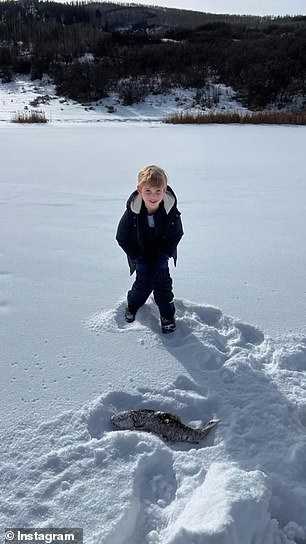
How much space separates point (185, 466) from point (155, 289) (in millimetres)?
1110

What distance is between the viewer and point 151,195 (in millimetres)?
2418

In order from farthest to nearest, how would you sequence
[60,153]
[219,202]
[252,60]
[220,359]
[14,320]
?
[252,60] < [60,153] < [219,202] < [14,320] < [220,359]

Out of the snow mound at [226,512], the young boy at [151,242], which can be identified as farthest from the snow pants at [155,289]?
the snow mound at [226,512]

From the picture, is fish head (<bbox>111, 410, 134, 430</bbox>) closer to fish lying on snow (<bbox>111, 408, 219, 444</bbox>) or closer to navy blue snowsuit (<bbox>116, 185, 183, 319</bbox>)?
fish lying on snow (<bbox>111, 408, 219, 444</bbox>)

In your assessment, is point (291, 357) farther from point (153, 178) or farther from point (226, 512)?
point (153, 178)

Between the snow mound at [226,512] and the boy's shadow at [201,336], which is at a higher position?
the snow mound at [226,512]

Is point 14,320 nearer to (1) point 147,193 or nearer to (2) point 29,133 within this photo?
(1) point 147,193

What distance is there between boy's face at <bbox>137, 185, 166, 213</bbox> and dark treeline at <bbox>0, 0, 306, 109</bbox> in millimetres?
17852

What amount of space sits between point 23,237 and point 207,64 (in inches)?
873

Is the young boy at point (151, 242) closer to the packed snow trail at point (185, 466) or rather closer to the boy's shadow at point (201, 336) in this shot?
the boy's shadow at point (201, 336)

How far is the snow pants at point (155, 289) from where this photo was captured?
258 centimetres

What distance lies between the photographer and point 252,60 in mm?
22562

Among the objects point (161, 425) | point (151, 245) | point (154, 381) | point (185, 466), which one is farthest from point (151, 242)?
point (185, 466)

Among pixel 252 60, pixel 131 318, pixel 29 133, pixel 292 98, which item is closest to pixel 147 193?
pixel 131 318
